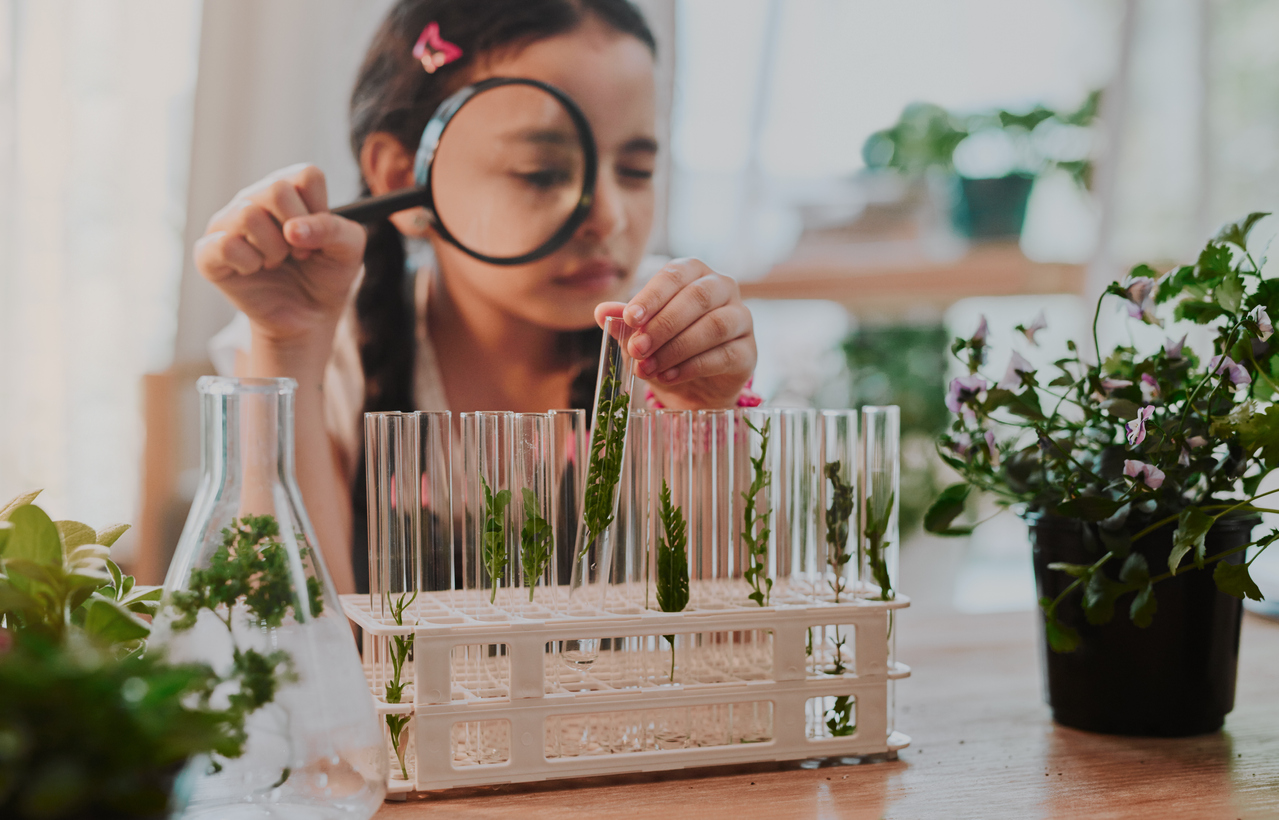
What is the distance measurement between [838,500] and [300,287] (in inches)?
23.0

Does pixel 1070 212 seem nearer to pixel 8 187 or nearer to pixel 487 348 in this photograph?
pixel 487 348

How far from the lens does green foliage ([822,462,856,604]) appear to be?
59 centimetres

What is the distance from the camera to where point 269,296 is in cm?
91

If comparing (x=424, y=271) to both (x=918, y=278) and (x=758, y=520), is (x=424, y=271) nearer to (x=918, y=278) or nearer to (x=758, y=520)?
(x=758, y=520)

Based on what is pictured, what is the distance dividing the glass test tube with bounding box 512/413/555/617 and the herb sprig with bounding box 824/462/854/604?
0.17 m

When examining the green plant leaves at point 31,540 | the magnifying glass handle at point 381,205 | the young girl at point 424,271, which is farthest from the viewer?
the young girl at point 424,271

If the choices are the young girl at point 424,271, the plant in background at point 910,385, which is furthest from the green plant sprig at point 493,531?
the plant in background at point 910,385

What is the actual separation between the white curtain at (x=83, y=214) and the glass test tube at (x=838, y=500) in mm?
713

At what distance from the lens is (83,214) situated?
3.16ft

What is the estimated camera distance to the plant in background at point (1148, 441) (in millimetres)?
540

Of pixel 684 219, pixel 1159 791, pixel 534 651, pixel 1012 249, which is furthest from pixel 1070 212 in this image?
pixel 534 651

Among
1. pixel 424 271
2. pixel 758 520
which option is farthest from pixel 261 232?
pixel 758 520

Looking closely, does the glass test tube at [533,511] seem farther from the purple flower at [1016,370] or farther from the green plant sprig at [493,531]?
the purple flower at [1016,370]

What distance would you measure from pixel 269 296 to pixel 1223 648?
2.69 ft
